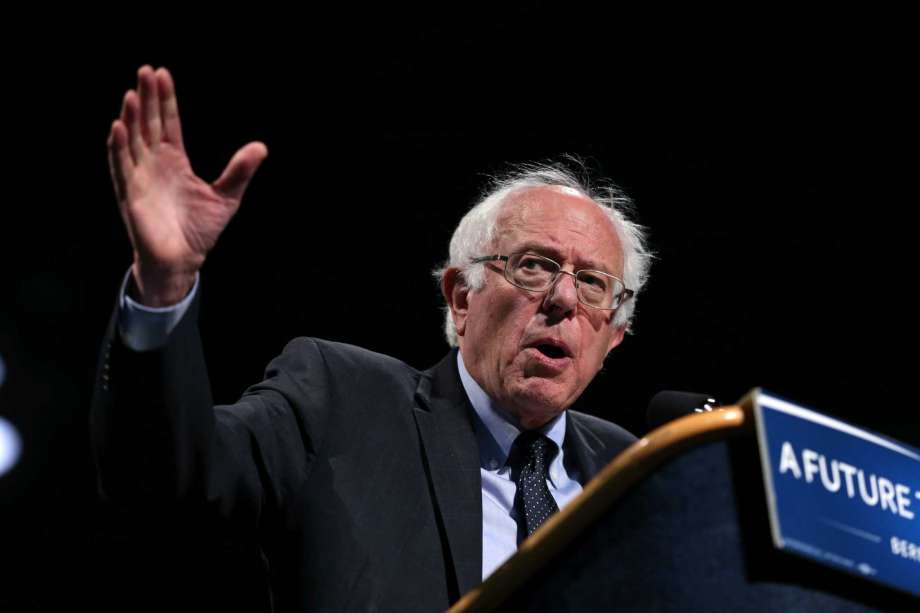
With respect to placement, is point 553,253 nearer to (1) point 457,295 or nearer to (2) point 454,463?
(1) point 457,295

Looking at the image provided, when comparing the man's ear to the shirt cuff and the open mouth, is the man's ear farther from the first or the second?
the shirt cuff

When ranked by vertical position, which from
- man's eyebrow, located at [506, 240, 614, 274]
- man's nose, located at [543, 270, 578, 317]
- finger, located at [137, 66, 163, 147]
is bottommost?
man's nose, located at [543, 270, 578, 317]

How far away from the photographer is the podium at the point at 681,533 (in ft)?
2.50

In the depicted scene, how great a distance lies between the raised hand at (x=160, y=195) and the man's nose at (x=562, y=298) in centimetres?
78

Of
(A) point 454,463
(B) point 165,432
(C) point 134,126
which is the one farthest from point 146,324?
(A) point 454,463

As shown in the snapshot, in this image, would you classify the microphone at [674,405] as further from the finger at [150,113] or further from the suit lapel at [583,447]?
the finger at [150,113]

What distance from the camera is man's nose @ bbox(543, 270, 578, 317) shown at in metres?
1.91

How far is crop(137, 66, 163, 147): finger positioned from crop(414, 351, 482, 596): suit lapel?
63 cm

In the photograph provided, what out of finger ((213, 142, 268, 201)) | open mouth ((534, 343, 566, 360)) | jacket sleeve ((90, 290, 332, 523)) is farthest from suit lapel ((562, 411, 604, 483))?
finger ((213, 142, 268, 201))

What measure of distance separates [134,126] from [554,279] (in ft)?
3.03

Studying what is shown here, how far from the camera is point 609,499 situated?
77 centimetres

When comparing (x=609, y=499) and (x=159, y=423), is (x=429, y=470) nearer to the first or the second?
(x=159, y=423)

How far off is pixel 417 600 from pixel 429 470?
0.23m

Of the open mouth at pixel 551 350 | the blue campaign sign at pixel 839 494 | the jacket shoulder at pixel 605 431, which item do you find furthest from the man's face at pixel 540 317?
the blue campaign sign at pixel 839 494
